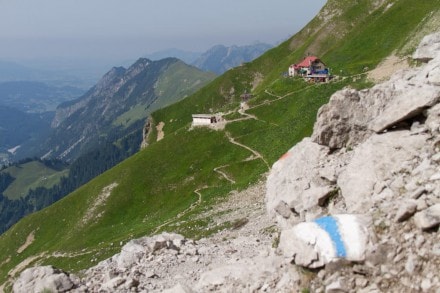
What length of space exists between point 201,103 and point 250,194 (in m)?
124

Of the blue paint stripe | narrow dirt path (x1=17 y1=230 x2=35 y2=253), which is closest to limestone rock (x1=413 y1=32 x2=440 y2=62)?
the blue paint stripe

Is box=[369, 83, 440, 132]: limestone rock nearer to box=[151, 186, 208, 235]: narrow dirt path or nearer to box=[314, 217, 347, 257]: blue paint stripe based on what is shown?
box=[314, 217, 347, 257]: blue paint stripe

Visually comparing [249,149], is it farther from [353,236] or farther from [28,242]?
[353,236]

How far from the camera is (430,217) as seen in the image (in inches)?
496

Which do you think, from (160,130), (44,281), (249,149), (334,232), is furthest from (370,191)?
(160,130)

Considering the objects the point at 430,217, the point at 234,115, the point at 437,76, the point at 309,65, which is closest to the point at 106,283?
the point at 430,217

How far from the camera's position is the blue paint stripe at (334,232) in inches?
537

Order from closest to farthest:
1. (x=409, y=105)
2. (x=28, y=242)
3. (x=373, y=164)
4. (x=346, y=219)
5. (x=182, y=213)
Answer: (x=346, y=219)
(x=373, y=164)
(x=409, y=105)
(x=182, y=213)
(x=28, y=242)

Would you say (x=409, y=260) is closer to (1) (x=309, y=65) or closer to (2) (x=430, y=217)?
(2) (x=430, y=217)

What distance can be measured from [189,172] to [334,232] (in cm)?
7420

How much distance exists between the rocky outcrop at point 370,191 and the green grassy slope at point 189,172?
99.9ft

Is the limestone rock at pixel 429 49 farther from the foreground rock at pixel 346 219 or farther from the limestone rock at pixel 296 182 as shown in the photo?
the limestone rock at pixel 296 182

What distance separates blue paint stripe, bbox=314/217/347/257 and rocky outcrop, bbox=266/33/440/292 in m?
0.04

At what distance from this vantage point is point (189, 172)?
8762 cm
